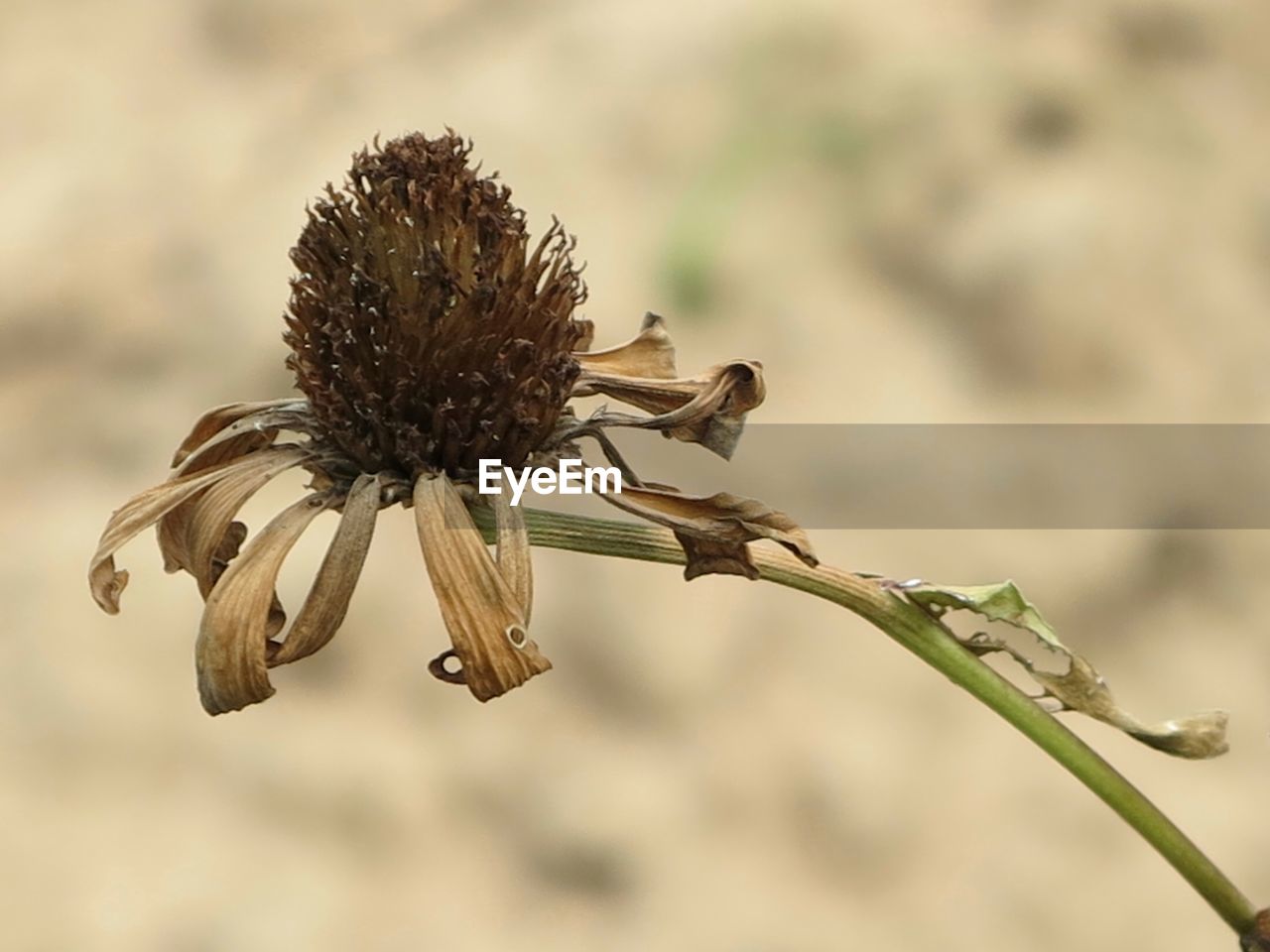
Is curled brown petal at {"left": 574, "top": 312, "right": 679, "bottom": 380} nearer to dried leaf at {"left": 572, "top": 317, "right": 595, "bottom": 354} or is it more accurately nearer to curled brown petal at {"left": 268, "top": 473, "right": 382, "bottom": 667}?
dried leaf at {"left": 572, "top": 317, "right": 595, "bottom": 354}

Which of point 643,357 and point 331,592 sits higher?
point 643,357

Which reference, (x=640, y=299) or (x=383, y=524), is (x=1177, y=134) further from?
(x=383, y=524)

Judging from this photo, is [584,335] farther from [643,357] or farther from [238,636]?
[238,636]

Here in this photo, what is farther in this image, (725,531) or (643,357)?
(643,357)

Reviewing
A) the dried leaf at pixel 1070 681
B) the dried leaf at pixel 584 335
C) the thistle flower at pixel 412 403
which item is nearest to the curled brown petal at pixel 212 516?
the thistle flower at pixel 412 403

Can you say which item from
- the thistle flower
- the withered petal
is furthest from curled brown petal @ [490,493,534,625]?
the withered petal

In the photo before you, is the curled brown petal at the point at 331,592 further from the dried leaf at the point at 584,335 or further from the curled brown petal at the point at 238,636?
the dried leaf at the point at 584,335

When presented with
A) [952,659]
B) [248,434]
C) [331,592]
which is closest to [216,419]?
[248,434]
